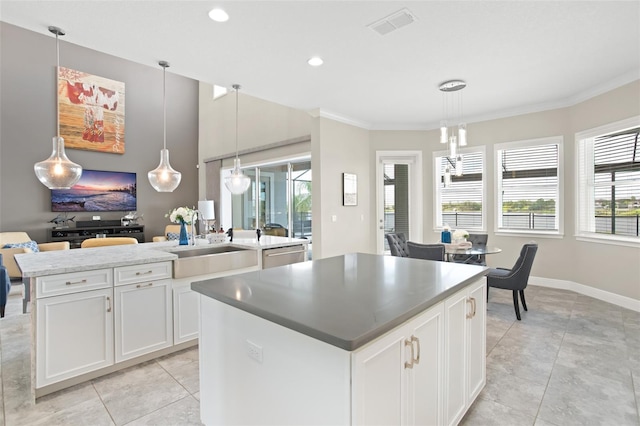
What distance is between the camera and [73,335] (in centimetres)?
234

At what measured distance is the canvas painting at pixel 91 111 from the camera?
23.2 ft

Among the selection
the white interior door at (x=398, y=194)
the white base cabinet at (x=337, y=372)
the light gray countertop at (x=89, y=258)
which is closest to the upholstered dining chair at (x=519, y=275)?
the white base cabinet at (x=337, y=372)

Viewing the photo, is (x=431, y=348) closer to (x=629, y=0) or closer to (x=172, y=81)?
(x=629, y=0)

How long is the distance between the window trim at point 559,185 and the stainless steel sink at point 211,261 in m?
4.26

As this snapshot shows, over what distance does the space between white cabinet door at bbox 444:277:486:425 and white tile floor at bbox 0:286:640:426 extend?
0.20m

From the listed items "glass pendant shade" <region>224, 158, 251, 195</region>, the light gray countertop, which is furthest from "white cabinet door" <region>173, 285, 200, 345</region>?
"glass pendant shade" <region>224, 158, 251, 195</region>

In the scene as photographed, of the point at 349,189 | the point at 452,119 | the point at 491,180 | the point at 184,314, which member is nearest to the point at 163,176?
the point at 184,314

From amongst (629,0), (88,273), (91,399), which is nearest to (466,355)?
(91,399)

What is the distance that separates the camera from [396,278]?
187 cm

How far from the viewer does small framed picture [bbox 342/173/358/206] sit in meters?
5.52

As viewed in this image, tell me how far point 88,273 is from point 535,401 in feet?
10.8

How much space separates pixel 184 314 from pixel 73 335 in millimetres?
820

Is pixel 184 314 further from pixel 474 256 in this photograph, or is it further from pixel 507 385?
pixel 474 256

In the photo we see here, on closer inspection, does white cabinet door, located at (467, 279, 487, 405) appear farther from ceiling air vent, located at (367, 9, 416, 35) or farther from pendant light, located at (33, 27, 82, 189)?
pendant light, located at (33, 27, 82, 189)
